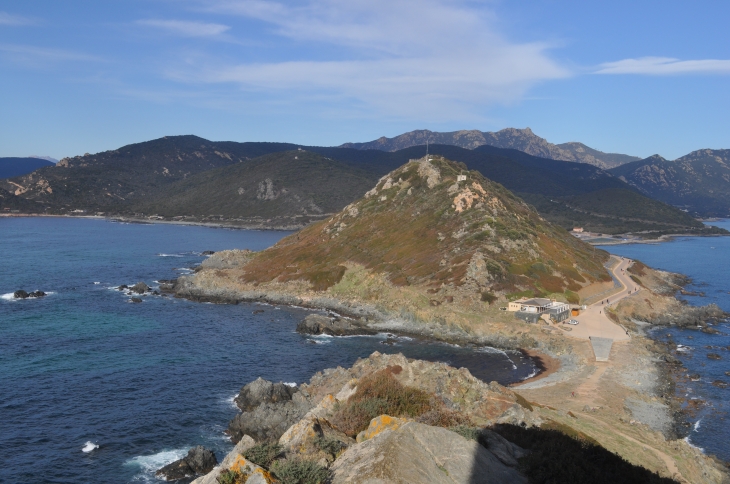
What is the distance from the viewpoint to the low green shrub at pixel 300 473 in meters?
18.0

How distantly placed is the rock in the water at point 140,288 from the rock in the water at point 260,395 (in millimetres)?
67182

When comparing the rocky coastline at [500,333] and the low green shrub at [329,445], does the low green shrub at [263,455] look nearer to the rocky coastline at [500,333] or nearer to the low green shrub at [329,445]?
the low green shrub at [329,445]

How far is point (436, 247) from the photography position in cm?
11581

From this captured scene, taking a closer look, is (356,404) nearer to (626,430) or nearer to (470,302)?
(626,430)

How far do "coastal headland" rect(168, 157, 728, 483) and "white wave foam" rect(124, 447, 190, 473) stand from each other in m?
5.44

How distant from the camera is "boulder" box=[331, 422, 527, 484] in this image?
17078 millimetres

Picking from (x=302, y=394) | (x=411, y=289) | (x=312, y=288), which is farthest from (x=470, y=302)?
(x=302, y=394)

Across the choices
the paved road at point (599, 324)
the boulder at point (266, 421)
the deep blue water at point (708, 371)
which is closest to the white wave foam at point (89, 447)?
the boulder at point (266, 421)

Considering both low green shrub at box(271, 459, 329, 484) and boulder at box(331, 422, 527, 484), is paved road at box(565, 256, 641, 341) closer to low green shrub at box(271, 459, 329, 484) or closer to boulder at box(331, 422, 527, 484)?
boulder at box(331, 422, 527, 484)

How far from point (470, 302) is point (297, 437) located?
7043 cm

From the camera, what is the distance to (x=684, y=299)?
388ft

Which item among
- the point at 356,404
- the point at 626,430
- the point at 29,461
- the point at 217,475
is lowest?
the point at 29,461

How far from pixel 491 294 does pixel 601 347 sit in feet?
72.4

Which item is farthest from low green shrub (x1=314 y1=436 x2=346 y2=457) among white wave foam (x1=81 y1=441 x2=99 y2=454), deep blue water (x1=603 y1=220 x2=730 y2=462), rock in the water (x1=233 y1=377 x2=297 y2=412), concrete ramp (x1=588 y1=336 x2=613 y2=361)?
concrete ramp (x1=588 y1=336 x2=613 y2=361)
